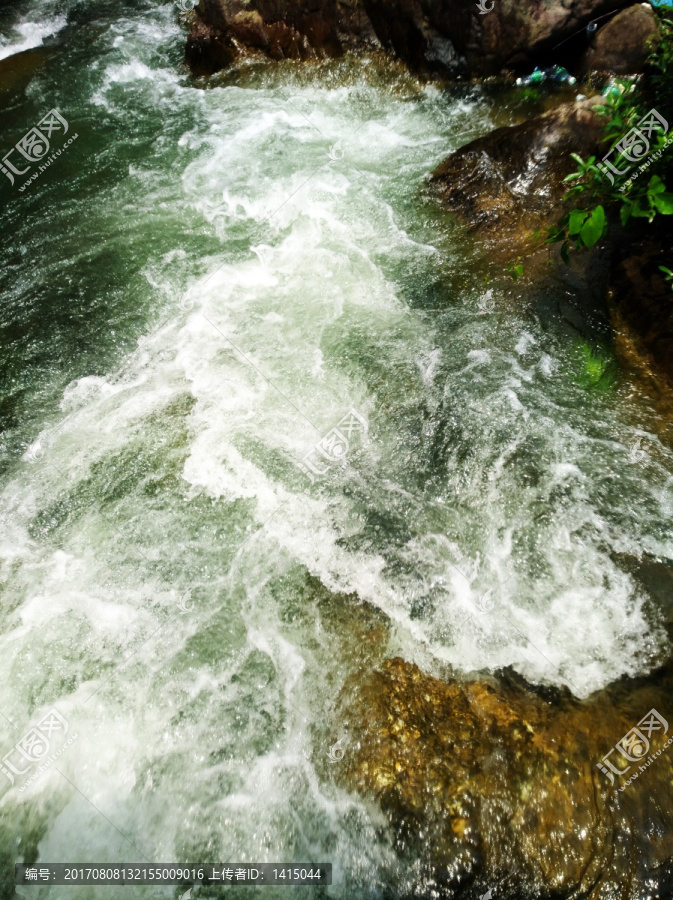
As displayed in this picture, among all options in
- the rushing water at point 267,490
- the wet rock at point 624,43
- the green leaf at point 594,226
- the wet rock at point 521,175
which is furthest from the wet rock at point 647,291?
the wet rock at point 624,43

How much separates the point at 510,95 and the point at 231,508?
710 cm

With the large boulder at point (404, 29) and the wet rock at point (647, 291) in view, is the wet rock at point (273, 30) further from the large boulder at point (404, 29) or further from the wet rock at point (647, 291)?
the wet rock at point (647, 291)

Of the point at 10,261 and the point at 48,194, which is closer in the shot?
the point at 10,261

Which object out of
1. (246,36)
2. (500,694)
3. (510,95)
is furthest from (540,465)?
(246,36)

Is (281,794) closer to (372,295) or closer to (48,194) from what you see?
(372,295)

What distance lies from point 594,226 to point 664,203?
22.9 inches

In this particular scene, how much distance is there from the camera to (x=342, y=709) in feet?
9.51

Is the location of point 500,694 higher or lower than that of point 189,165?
lower

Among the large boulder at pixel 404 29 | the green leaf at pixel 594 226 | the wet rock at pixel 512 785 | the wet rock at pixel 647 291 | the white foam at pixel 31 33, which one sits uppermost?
the white foam at pixel 31 33

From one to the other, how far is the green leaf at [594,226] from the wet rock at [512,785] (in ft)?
9.36

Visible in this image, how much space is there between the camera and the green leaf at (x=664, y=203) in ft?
11.1

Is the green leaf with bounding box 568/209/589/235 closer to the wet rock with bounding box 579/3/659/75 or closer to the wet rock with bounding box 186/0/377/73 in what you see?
the wet rock with bounding box 579/3/659/75

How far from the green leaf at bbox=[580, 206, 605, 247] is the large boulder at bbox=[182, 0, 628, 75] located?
516cm

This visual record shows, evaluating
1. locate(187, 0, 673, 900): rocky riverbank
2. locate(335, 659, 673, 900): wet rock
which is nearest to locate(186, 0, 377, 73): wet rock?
locate(187, 0, 673, 900): rocky riverbank
